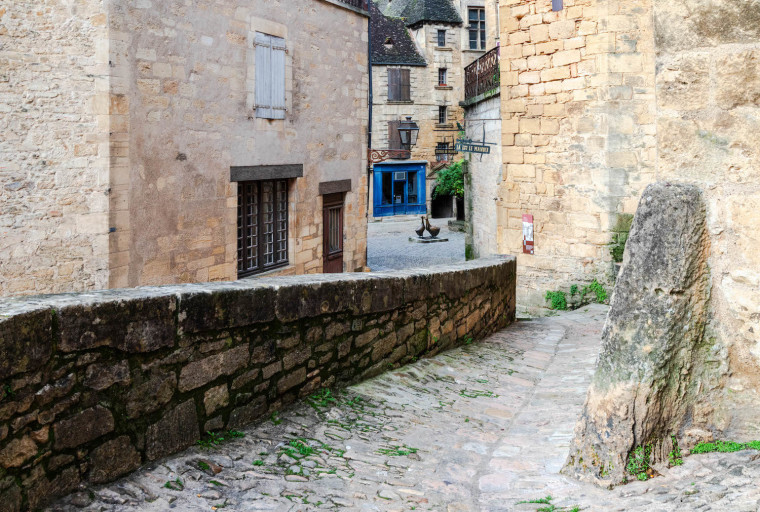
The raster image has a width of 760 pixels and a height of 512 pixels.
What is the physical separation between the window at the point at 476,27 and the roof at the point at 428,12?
0.72 metres

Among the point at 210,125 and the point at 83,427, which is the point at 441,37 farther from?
the point at 83,427

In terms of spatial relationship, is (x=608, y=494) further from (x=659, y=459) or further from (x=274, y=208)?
(x=274, y=208)

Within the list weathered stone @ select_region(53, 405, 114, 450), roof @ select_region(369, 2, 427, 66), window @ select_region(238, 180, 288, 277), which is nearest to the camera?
weathered stone @ select_region(53, 405, 114, 450)

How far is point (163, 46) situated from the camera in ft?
29.8

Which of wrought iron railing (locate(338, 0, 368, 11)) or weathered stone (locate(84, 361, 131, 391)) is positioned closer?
weathered stone (locate(84, 361, 131, 391))

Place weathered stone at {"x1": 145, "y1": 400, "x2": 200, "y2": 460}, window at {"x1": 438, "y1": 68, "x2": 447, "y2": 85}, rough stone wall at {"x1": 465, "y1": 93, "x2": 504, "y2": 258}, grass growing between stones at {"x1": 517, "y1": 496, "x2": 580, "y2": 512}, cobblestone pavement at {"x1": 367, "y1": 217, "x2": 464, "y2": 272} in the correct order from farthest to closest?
window at {"x1": 438, "y1": 68, "x2": 447, "y2": 85} → cobblestone pavement at {"x1": 367, "y1": 217, "x2": 464, "y2": 272} → rough stone wall at {"x1": 465, "y1": 93, "x2": 504, "y2": 258} → weathered stone at {"x1": 145, "y1": 400, "x2": 200, "y2": 460} → grass growing between stones at {"x1": 517, "y1": 496, "x2": 580, "y2": 512}

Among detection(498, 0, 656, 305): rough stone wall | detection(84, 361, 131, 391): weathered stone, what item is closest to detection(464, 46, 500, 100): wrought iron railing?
detection(498, 0, 656, 305): rough stone wall

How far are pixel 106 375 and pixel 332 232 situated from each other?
10295mm

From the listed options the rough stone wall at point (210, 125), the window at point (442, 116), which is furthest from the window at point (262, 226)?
the window at point (442, 116)

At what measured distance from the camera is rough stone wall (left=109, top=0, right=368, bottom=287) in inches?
342

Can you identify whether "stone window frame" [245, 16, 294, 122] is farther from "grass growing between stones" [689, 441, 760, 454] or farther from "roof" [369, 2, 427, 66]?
"roof" [369, 2, 427, 66]

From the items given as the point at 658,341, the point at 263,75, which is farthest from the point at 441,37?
the point at 658,341

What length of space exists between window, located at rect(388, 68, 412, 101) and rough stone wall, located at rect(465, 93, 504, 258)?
1352 centimetres

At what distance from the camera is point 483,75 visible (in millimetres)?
17719
